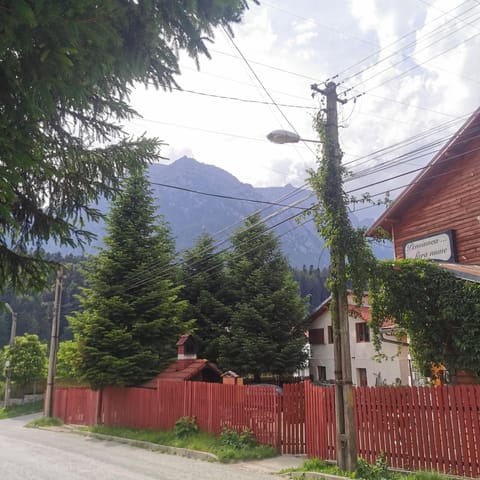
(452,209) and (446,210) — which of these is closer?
(452,209)

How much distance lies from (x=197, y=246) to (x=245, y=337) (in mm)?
7693

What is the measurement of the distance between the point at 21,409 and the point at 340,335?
95.7 feet

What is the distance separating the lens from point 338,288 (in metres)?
10.1

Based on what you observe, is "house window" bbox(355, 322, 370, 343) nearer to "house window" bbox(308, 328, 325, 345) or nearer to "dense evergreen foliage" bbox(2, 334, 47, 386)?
"house window" bbox(308, 328, 325, 345)

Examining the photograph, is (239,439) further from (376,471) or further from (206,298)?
(206,298)

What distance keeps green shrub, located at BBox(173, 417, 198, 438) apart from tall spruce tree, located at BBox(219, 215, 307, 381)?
1405 cm

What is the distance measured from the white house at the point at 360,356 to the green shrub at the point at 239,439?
1278cm

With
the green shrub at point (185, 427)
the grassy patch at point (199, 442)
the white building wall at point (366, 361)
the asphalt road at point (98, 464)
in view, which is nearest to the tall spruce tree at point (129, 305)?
the grassy patch at point (199, 442)

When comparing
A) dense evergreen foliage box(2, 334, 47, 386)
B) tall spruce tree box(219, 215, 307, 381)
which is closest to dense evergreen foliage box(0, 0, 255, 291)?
tall spruce tree box(219, 215, 307, 381)

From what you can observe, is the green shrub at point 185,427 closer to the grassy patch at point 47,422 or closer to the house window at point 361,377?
the grassy patch at point 47,422

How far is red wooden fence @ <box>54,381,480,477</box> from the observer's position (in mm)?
8641

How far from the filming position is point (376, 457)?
9.78 meters

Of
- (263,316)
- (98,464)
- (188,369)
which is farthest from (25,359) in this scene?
(98,464)

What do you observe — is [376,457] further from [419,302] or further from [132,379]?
[132,379]
